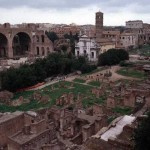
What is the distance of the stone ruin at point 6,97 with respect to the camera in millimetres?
27730

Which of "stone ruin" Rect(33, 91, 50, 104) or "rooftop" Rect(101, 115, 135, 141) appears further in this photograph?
"stone ruin" Rect(33, 91, 50, 104)

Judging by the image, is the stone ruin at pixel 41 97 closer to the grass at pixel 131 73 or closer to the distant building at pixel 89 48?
the grass at pixel 131 73

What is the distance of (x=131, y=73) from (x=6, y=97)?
1569cm

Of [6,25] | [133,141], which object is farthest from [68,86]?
[6,25]

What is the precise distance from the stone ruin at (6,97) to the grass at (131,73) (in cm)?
1431

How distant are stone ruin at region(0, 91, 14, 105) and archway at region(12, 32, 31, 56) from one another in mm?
31139

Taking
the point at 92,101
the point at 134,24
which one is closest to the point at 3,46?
the point at 92,101

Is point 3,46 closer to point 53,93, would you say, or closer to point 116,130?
point 53,93

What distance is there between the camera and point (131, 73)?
116ft

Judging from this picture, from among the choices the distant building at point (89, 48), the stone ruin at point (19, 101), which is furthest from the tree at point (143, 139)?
the distant building at point (89, 48)

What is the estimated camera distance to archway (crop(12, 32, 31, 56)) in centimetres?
6003

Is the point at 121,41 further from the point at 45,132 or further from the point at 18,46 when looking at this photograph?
the point at 45,132

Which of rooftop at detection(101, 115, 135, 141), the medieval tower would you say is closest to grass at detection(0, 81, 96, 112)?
rooftop at detection(101, 115, 135, 141)

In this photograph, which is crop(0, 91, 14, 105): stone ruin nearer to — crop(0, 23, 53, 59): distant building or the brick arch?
crop(0, 23, 53, 59): distant building
